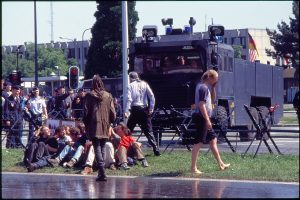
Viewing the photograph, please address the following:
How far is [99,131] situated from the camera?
47.2 feet

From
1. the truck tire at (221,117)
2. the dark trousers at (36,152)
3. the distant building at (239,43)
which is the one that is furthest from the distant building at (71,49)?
the dark trousers at (36,152)

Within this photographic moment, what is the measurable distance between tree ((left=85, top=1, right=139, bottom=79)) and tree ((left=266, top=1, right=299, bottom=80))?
13.4m

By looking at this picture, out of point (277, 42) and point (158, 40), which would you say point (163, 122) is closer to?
point (158, 40)

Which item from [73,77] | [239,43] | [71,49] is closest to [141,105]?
[73,77]

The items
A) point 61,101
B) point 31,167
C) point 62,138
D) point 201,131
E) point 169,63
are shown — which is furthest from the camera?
point 61,101

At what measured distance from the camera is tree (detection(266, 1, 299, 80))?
199ft

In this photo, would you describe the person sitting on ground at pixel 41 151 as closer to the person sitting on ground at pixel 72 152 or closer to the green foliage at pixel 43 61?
the person sitting on ground at pixel 72 152

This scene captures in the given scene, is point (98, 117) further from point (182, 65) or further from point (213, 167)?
point (182, 65)

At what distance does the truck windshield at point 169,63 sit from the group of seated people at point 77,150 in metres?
5.74

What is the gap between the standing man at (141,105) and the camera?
A: 17250mm

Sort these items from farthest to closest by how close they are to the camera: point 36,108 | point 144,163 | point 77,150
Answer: point 36,108 → point 77,150 → point 144,163

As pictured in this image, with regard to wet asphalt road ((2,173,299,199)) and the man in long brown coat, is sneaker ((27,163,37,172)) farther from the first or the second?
the man in long brown coat

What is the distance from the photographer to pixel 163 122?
22219mm

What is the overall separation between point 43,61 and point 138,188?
84430mm
